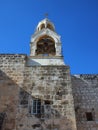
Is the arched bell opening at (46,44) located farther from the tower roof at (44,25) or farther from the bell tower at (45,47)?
the tower roof at (44,25)

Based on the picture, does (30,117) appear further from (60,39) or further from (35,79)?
(60,39)

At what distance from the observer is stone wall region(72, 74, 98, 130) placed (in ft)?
30.0

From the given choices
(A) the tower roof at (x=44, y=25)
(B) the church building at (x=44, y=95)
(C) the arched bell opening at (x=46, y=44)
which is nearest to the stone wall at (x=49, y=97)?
(B) the church building at (x=44, y=95)

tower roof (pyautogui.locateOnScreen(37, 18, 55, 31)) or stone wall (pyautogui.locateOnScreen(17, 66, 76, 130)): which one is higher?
tower roof (pyautogui.locateOnScreen(37, 18, 55, 31))

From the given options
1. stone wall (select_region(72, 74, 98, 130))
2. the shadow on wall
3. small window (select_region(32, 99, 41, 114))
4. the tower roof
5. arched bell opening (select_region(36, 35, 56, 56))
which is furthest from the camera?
the tower roof

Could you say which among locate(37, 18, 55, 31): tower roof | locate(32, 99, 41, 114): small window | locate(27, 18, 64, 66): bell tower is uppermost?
locate(37, 18, 55, 31): tower roof

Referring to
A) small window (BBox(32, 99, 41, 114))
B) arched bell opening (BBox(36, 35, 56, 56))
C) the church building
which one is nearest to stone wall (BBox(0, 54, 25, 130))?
the church building

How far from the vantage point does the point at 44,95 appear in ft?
28.3

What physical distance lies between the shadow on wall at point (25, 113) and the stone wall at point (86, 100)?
5.67 feet

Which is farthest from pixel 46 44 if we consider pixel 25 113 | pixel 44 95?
pixel 25 113

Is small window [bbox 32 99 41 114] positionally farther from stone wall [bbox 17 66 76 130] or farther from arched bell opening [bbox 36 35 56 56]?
arched bell opening [bbox 36 35 56 56]

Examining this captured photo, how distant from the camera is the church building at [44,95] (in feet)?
25.7

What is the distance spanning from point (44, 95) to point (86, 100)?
2.74 m

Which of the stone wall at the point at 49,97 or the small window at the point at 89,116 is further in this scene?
the small window at the point at 89,116
